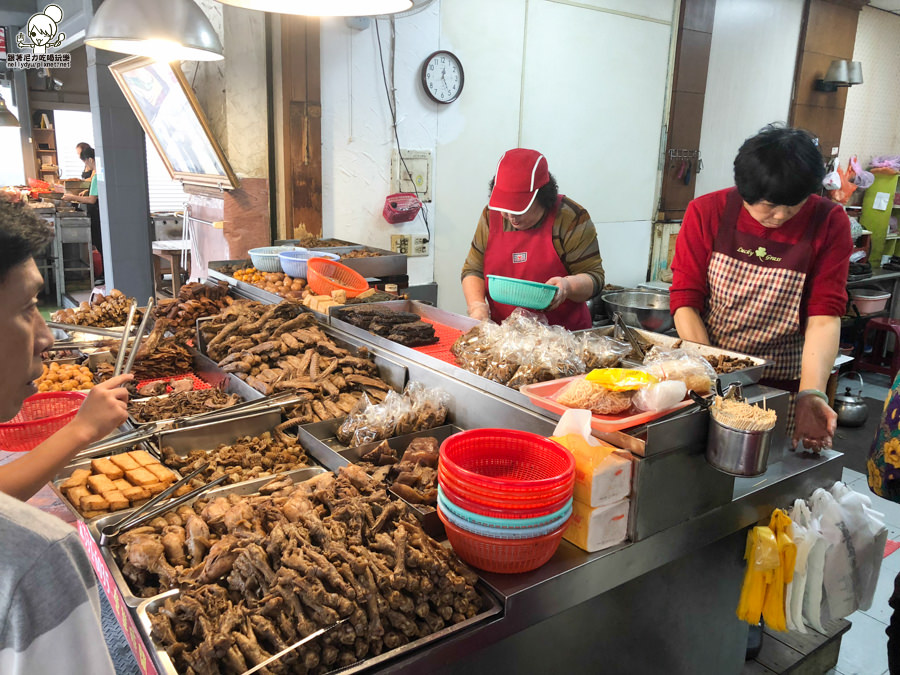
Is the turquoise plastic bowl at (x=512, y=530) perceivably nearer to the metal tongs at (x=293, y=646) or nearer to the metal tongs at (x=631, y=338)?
the metal tongs at (x=293, y=646)

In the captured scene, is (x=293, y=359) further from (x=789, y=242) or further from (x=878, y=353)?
(x=878, y=353)

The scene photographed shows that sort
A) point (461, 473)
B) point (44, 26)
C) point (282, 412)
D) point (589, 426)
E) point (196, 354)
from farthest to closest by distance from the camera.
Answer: point (44, 26) < point (196, 354) < point (282, 412) < point (589, 426) < point (461, 473)

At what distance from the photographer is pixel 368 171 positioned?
5.45 meters

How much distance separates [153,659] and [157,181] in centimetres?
1417

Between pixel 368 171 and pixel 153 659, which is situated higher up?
pixel 368 171

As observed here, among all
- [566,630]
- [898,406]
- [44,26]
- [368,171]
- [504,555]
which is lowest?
[566,630]

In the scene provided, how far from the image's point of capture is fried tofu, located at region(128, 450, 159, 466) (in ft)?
6.75

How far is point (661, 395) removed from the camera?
165cm

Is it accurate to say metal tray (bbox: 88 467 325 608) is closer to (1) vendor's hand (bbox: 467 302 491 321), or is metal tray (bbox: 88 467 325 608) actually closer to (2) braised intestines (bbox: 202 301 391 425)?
(2) braised intestines (bbox: 202 301 391 425)

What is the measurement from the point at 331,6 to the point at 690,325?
2.00 metres

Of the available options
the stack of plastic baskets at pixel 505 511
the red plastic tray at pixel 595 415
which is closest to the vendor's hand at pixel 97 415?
the stack of plastic baskets at pixel 505 511

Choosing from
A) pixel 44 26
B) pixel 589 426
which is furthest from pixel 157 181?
pixel 589 426

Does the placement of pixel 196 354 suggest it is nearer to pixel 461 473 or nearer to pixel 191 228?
pixel 461 473

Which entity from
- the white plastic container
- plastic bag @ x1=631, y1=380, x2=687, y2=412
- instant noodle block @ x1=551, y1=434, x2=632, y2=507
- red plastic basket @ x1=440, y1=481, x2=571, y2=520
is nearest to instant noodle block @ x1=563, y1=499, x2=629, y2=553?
instant noodle block @ x1=551, y1=434, x2=632, y2=507
